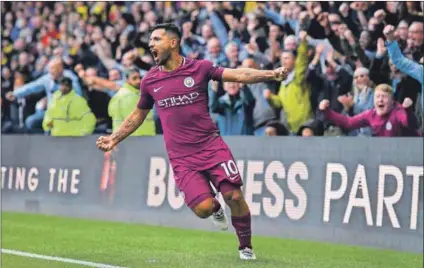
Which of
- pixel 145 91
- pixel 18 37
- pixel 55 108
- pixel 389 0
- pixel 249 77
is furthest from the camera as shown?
pixel 18 37

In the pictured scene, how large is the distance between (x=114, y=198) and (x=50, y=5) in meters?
6.37

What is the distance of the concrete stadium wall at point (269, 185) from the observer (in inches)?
429

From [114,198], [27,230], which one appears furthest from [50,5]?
[27,230]

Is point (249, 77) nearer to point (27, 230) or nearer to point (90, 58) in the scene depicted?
point (27, 230)

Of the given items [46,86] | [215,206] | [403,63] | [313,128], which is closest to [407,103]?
[403,63]

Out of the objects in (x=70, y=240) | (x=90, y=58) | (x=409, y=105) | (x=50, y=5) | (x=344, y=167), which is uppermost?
(x=50, y=5)

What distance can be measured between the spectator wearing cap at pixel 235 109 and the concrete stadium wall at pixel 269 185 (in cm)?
74

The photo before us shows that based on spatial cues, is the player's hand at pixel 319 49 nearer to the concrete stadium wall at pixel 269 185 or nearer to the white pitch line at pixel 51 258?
the concrete stadium wall at pixel 269 185


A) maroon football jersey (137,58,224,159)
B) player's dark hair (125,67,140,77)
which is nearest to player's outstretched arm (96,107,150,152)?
maroon football jersey (137,58,224,159)

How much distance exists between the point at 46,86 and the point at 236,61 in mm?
4864

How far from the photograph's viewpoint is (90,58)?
55.7 ft

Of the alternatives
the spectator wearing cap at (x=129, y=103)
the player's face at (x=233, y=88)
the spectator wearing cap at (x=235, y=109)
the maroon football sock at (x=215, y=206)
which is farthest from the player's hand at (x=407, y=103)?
the spectator wearing cap at (x=129, y=103)

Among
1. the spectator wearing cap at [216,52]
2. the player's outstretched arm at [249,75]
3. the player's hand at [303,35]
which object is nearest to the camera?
the player's outstretched arm at [249,75]

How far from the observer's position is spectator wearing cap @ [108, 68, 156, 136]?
14180mm
